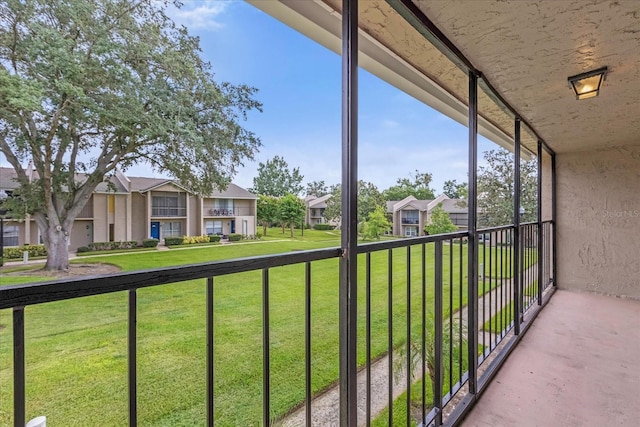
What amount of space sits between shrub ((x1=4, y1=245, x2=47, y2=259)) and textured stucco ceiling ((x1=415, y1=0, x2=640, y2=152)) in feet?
4.80

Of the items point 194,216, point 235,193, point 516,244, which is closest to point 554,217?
point 516,244

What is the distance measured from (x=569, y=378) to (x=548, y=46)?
2.09 m

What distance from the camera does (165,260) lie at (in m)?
0.74

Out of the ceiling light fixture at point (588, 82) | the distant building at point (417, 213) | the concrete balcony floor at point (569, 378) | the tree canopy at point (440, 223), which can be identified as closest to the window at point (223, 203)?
the distant building at point (417, 213)

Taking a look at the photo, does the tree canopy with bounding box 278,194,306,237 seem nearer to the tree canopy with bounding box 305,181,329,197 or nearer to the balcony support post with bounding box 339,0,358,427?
the tree canopy with bounding box 305,181,329,197

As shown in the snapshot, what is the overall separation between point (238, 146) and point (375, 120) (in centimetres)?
111

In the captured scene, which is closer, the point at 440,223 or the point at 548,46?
the point at 548,46

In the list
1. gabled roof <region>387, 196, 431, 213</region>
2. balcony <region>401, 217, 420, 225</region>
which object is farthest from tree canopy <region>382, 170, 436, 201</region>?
balcony <region>401, 217, 420, 225</region>

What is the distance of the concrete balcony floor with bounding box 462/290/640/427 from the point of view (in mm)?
1739

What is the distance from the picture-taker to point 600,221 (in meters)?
4.09

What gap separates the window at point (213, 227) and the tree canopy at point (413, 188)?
1.15m

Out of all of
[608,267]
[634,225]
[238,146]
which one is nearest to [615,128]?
[634,225]

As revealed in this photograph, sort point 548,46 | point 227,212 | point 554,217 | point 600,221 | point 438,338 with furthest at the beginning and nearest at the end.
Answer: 1. point 554,217
2. point 600,221
3. point 438,338
4. point 548,46
5. point 227,212

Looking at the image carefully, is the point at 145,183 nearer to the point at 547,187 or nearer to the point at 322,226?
the point at 322,226
